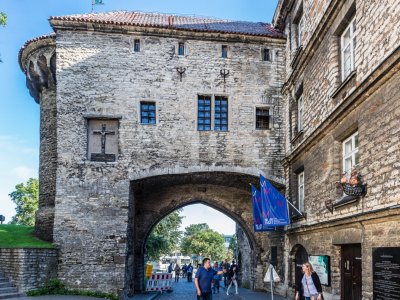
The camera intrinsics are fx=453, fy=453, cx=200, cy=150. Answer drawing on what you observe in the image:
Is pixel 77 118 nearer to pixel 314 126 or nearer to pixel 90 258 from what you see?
pixel 90 258

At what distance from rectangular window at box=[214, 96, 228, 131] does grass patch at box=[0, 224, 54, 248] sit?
734cm

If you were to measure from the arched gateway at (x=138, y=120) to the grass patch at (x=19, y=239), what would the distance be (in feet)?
2.26

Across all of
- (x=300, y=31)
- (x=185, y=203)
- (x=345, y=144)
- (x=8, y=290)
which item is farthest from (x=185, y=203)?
(x=345, y=144)

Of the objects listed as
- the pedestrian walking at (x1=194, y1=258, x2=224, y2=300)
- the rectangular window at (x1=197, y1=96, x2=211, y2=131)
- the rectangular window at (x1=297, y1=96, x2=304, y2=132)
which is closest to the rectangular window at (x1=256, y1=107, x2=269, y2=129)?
the rectangular window at (x1=197, y1=96, x2=211, y2=131)

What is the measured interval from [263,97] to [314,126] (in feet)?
15.8

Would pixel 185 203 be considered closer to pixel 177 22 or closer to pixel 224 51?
pixel 224 51

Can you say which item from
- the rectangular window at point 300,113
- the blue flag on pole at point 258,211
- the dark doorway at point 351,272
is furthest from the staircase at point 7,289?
the rectangular window at point 300,113

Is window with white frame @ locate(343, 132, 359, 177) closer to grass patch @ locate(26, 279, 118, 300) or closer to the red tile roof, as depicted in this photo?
the red tile roof

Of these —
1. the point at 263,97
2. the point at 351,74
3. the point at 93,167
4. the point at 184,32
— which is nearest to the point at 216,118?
the point at 263,97

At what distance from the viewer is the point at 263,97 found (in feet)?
56.4

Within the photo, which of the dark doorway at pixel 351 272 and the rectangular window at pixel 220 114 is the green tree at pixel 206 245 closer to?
the rectangular window at pixel 220 114

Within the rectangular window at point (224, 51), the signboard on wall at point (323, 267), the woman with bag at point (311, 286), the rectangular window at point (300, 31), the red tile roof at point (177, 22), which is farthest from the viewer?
the rectangular window at point (224, 51)

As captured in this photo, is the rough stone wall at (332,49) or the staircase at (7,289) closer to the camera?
the rough stone wall at (332,49)

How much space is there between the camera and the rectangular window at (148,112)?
16.7m
